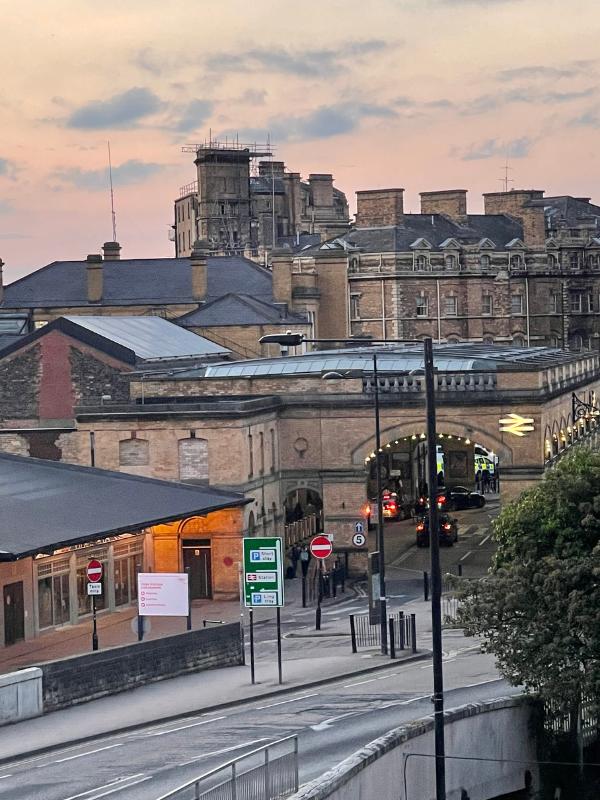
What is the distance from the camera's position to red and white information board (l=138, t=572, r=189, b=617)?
148ft

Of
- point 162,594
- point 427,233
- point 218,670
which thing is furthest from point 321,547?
point 427,233

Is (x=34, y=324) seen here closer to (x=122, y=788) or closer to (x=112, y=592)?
(x=112, y=592)

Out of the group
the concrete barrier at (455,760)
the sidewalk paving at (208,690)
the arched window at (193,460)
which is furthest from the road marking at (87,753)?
the arched window at (193,460)

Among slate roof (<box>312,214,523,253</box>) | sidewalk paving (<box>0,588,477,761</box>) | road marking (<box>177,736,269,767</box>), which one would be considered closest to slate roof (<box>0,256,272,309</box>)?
slate roof (<box>312,214,523,253</box>)

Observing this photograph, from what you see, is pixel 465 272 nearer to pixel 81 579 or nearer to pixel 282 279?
pixel 282 279

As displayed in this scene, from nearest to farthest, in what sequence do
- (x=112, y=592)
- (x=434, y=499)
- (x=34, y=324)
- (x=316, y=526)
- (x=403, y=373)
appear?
1. (x=434, y=499)
2. (x=112, y=592)
3. (x=403, y=373)
4. (x=316, y=526)
5. (x=34, y=324)

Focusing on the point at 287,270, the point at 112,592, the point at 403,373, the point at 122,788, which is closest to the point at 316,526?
the point at 403,373

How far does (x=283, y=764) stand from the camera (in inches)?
1111

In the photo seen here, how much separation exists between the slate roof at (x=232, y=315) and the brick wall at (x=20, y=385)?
77.3ft

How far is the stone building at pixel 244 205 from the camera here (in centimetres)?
16612

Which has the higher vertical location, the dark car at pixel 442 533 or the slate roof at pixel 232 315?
the slate roof at pixel 232 315

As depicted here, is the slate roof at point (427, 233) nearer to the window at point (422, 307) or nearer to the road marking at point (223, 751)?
the window at point (422, 307)

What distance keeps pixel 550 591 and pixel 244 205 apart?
439ft

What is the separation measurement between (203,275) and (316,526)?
3830 cm
